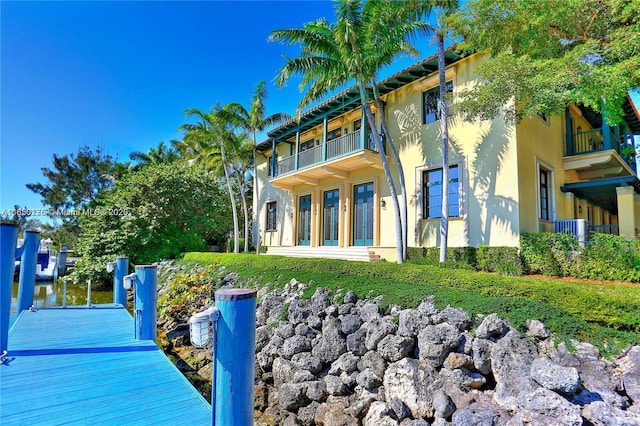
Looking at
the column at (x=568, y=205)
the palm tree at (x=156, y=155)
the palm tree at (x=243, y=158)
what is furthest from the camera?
the palm tree at (x=156, y=155)

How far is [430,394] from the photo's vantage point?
15.7 feet

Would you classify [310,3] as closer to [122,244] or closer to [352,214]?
[352,214]

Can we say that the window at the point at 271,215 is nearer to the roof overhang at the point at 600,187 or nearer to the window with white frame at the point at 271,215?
the window with white frame at the point at 271,215

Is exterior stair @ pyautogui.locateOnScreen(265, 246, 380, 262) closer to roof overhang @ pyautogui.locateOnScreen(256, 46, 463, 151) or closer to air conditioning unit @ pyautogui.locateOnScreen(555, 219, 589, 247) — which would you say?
roof overhang @ pyautogui.locateOnScreen(256, 46, 463, 151)

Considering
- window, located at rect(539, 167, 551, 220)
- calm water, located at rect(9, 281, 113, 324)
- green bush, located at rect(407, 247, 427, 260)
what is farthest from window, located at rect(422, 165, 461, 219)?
calm water, located at rect(9, 281, 113, 324)

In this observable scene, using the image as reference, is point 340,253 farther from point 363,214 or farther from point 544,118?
point 544,118

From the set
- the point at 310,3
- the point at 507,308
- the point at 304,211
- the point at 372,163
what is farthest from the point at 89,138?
the point at 507,308

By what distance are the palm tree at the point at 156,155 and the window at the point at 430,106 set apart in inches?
965

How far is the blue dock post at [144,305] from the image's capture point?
5.97m

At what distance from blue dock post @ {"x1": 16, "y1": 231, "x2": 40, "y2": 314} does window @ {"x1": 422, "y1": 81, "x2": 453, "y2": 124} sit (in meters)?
12.5

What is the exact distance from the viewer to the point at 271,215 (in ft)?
69.3


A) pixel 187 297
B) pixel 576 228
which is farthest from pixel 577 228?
pixel 187 297

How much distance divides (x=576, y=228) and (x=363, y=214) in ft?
25.1

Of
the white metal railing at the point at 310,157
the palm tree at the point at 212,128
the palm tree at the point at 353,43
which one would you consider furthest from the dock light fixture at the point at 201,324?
the palm tree at the point at 212,128
